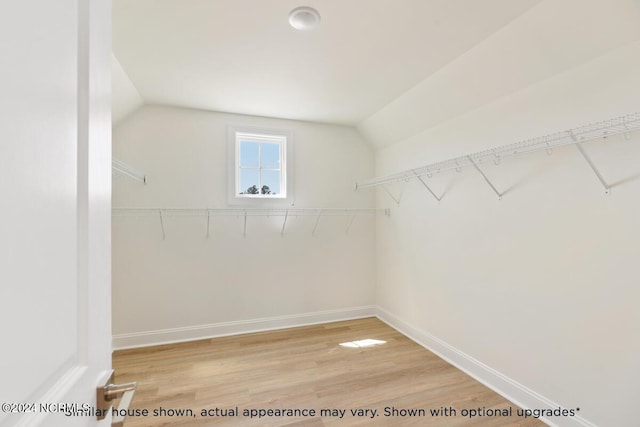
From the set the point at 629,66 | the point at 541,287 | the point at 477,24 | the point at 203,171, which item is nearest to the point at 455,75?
the point at 477,24

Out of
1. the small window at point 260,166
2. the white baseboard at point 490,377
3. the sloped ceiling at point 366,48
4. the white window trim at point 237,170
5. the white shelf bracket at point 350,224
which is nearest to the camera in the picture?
the sloped ceiling at point 366,48

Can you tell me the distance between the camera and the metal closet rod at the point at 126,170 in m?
1.98

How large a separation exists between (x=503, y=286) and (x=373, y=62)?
180 cm

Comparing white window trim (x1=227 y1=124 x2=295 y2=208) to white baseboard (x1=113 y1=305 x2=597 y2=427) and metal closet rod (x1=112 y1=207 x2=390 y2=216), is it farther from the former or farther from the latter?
white baseboard (x1=113 y1=305 x2=597 y2=427)

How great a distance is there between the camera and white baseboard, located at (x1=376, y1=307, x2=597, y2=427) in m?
1.63

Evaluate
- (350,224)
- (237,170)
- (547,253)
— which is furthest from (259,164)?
(547,253)

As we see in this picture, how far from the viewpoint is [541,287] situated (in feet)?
5.67

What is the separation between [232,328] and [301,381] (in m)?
1.11

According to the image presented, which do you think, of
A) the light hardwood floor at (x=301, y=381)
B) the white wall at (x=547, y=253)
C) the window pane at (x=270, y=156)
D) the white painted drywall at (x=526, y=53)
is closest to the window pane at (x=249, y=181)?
the window pane at (x=270, y=156)

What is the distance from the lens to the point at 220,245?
287 centimetres

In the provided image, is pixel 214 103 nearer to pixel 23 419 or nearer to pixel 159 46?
pixel 159 46

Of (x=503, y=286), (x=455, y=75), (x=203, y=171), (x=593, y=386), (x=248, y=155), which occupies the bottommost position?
(x=593, y=386)

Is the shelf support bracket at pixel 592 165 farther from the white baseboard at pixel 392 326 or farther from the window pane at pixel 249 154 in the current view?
the window pane at pixel 249 154

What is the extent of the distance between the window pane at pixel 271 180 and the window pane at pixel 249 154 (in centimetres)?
14
